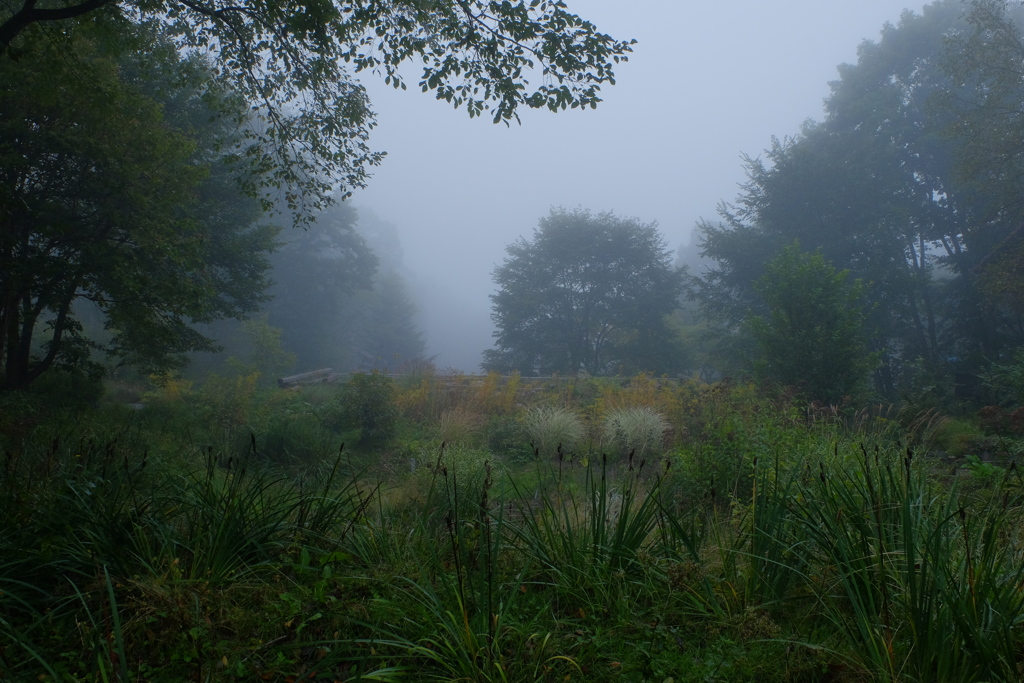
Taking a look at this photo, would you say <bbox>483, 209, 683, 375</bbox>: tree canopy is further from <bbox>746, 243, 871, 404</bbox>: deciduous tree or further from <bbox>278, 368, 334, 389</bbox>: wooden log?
<bbox>746, 243, 871, 404</bbox>: deciduous tree

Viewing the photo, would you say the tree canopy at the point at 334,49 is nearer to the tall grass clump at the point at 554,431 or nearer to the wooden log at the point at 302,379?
the tall grass clump at the point at 554,431

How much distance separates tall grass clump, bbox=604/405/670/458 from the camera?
8.06m

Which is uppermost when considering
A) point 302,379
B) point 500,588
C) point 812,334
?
point 812,334

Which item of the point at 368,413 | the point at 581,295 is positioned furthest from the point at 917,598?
the point at 581,295

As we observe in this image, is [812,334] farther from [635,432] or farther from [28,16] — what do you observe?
[28,16]

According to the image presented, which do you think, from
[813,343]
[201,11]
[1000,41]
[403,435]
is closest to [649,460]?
[403,435]

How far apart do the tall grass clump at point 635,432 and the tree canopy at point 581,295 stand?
63.1ft

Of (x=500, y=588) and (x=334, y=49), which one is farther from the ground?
(x=334, y=49)

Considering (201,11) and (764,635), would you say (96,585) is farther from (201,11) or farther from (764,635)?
(201,11)

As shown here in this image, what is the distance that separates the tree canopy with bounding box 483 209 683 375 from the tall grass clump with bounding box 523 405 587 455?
18.8 metres

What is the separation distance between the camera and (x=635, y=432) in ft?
27.2

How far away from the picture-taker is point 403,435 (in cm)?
1011

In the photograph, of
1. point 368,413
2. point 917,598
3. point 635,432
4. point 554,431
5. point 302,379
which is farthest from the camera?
point 302,379

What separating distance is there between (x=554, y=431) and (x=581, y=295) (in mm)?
21601
